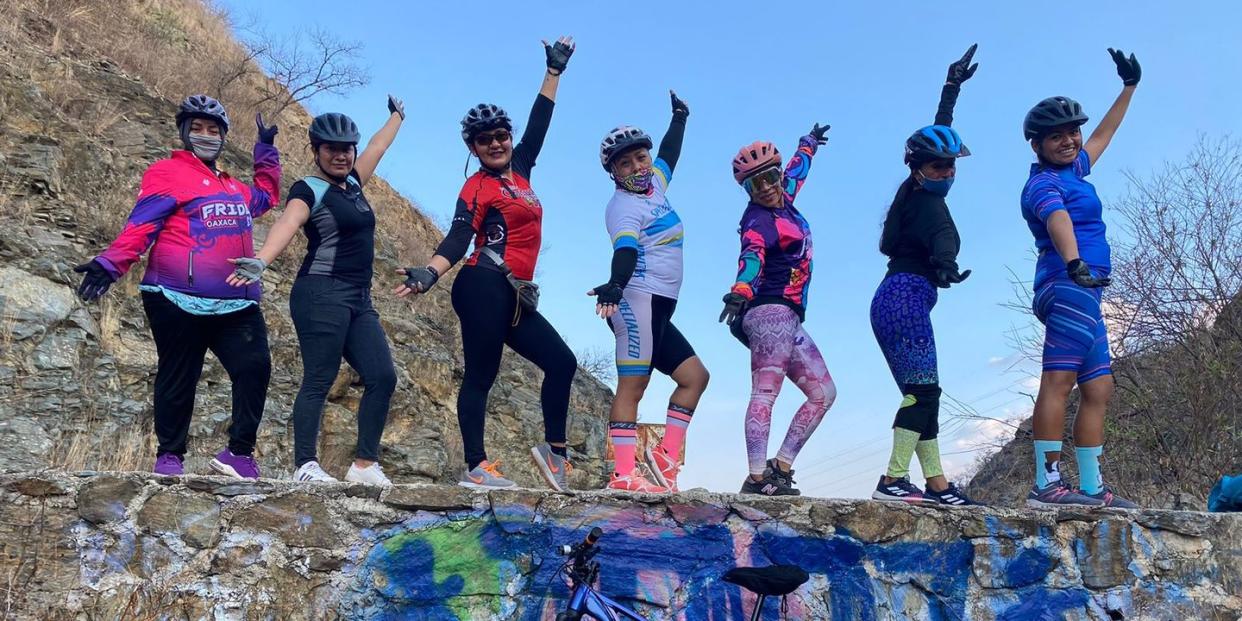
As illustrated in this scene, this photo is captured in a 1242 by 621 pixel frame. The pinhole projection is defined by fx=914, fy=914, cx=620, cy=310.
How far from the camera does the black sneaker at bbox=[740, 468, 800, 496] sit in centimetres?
463

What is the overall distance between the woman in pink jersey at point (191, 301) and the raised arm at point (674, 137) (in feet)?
8.05

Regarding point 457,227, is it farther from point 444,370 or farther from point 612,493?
point 444,370

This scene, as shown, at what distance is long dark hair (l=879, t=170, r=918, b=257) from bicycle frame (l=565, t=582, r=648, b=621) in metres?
2.63

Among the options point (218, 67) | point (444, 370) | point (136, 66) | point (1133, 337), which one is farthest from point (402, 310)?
point (1133, 337)

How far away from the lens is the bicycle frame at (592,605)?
3.46m

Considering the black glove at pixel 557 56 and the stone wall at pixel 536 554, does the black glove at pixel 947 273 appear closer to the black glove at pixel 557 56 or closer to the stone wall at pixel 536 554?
the stone wall at pixel 536 554

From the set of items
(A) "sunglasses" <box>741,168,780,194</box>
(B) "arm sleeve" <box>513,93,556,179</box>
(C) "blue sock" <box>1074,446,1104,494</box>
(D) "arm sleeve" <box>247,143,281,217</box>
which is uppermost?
(B) "arm sleeve" <box>513,93,556,179</box>

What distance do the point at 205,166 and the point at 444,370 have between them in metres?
5.80

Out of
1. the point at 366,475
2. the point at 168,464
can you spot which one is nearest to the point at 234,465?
the point at 168,464

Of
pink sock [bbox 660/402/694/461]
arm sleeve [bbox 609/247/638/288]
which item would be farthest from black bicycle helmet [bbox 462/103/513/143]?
pink sock [bbox 660/402/694/461]

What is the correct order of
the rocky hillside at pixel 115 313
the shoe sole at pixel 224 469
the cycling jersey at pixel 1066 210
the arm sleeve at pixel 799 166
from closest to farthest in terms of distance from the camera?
the shoe sole at pixel 224 469 < the cycling jersey at pixel 1066 210 < the arm sleeve at pixel 799 166 < the rocky hillside at pixel 115 313

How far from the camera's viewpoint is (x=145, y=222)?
423cm

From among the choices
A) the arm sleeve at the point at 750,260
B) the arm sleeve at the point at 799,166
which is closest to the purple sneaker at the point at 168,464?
the arm sleeve at the point at 750,260

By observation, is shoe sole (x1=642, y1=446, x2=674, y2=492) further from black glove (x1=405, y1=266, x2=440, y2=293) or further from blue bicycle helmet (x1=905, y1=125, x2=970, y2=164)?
blue bicycle helmet (x1=905, y1=125, x2=970, y2=164)
